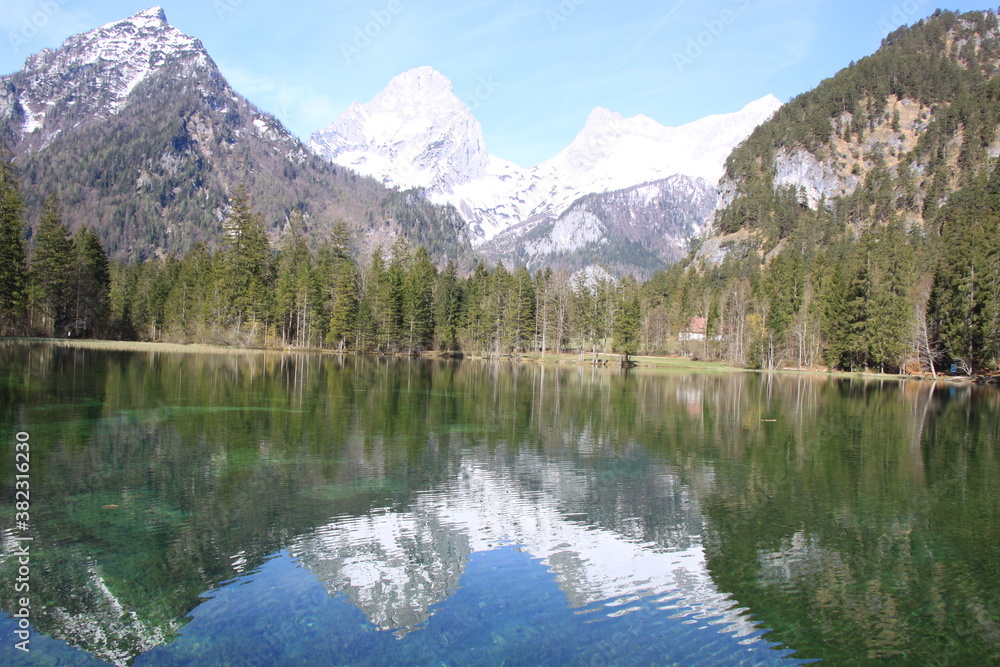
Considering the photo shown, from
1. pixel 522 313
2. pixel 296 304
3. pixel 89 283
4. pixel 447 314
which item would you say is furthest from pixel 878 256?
pixel 89 283

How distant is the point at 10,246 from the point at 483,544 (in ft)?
231

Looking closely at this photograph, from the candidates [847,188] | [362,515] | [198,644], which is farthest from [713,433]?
[847,188]

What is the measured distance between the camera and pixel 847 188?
7549 inches

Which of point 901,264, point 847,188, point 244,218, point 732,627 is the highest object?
point 847,188

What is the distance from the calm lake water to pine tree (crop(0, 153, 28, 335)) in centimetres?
A: 4611

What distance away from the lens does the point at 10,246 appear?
61.3 m

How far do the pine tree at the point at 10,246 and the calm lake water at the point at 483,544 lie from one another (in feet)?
151

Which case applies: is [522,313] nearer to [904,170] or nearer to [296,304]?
[296,304]

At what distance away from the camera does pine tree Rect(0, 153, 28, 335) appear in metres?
60.6

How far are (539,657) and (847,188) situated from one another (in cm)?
21907

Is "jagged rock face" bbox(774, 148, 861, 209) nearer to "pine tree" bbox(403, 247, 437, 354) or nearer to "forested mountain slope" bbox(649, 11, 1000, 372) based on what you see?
"forested mountain slope" bbox(649, 11, 1000, 372)

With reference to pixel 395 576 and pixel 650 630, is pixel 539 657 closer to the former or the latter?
pixel 650 630

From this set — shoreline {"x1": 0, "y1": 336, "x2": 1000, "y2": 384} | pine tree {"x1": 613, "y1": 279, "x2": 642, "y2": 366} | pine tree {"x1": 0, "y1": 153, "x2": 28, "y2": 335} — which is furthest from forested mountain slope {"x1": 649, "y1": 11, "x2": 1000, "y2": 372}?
pine tree {"x1": 0, "y1": 153, "x2": 28, "y2": 335}

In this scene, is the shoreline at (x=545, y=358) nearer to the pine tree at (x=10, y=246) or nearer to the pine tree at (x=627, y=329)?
the pine tree at (x=627, y=329)
